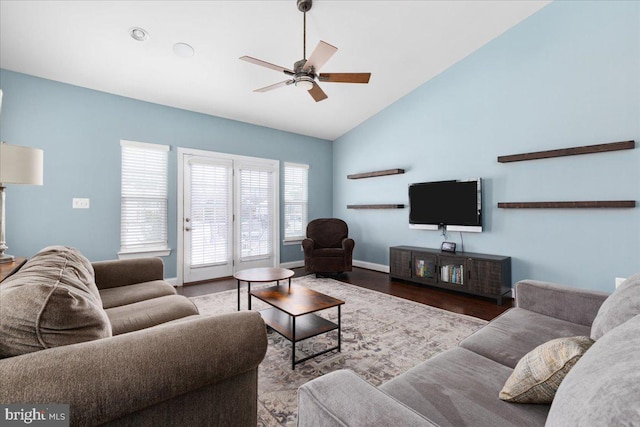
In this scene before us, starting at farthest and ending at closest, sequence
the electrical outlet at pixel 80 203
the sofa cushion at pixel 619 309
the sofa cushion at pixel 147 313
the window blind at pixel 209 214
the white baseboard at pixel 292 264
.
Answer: the white baseboard at pixel 292 264
the window blind at pixel 209 214
the electrical outlet at pixel 80 203
the sofa cushion at pixel 147 313
the sofa cushion at pixel 619 309

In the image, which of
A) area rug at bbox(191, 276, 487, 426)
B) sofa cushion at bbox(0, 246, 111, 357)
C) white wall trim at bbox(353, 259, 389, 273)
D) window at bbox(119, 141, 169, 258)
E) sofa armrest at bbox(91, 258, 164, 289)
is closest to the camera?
sofa cushion at bbox(0, 246, 111, 357)

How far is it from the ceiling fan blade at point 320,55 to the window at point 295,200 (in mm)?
3025

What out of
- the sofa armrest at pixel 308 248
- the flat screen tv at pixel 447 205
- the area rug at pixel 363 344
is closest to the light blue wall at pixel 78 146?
the area rug at pixel 363 344

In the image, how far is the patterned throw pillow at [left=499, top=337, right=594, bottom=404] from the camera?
921mm

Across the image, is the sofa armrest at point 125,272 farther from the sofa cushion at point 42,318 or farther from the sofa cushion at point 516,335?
the sofa cushion at point 516,335

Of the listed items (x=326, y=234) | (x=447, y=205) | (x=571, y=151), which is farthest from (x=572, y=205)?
(x=326, y=234)

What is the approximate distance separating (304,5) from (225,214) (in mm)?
3220

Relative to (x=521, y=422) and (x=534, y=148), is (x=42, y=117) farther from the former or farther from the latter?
(x=534, y=148)

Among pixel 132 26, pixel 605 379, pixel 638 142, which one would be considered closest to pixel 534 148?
pixel 638 142

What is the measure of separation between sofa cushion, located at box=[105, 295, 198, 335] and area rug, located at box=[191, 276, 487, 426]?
2.37 feet

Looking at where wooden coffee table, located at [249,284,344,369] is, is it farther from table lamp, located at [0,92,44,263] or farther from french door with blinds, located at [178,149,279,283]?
french door with blinds, located at [178,149,279,283]

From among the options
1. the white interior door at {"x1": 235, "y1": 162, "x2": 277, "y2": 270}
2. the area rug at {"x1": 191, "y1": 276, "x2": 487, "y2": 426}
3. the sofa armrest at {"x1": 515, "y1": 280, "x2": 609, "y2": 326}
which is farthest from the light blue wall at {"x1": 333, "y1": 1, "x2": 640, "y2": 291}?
the white interior door at {"x1": 235, "y1": 162, "x2": 277, "y2": 270}

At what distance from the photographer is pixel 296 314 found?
82.6 inches

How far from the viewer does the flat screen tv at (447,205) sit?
3.96 metres
